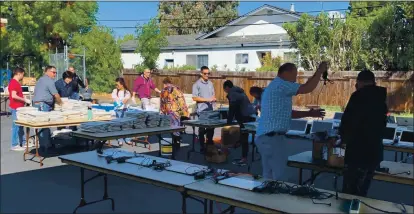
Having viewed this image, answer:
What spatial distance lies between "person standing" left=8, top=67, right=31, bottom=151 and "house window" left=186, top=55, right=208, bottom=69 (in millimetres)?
16751

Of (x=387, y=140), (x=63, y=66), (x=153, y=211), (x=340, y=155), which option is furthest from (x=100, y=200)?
(x=63, y=66)

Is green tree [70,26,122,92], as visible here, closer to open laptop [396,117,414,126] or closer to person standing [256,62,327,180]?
open laptop [396,117,414,126]

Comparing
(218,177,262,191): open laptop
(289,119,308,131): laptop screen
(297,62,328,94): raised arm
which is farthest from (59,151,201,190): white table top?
(289,119,308,131): laptop screen

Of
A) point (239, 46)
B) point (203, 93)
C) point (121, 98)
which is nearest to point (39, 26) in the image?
point (239, 46)

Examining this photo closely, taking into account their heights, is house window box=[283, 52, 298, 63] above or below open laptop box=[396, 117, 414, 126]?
above

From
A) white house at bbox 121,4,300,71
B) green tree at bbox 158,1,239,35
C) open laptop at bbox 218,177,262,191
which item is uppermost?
green tree at bbox 158,1,239,35

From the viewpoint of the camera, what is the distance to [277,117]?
14.2 ft

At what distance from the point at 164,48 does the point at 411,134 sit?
20.9m

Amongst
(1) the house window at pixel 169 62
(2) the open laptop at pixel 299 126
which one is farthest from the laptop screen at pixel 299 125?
(1) the house window at pixel 169 62

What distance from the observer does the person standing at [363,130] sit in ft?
12.0

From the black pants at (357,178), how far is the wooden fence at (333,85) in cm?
1119

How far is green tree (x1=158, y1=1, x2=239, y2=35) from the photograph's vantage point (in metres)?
42.8

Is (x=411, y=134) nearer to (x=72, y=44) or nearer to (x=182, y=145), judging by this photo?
(x=182, y=145)

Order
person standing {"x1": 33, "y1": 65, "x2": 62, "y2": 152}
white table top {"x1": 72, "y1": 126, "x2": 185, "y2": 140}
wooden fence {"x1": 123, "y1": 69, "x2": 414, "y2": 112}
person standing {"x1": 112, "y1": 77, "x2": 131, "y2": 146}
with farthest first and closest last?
wooden fence {"x1": 123, "y1": 69, "x2": 414, "y2": 112} → person standing {"x1": 112, "y1": 77, "x2": 131, "y2": 146} → person standing {"x1": 33, "y1": 65, "x2": 62, "y2": 152} → white table top {"x1": 72, "y1": 126, "x2": 185, "y2": 140}
